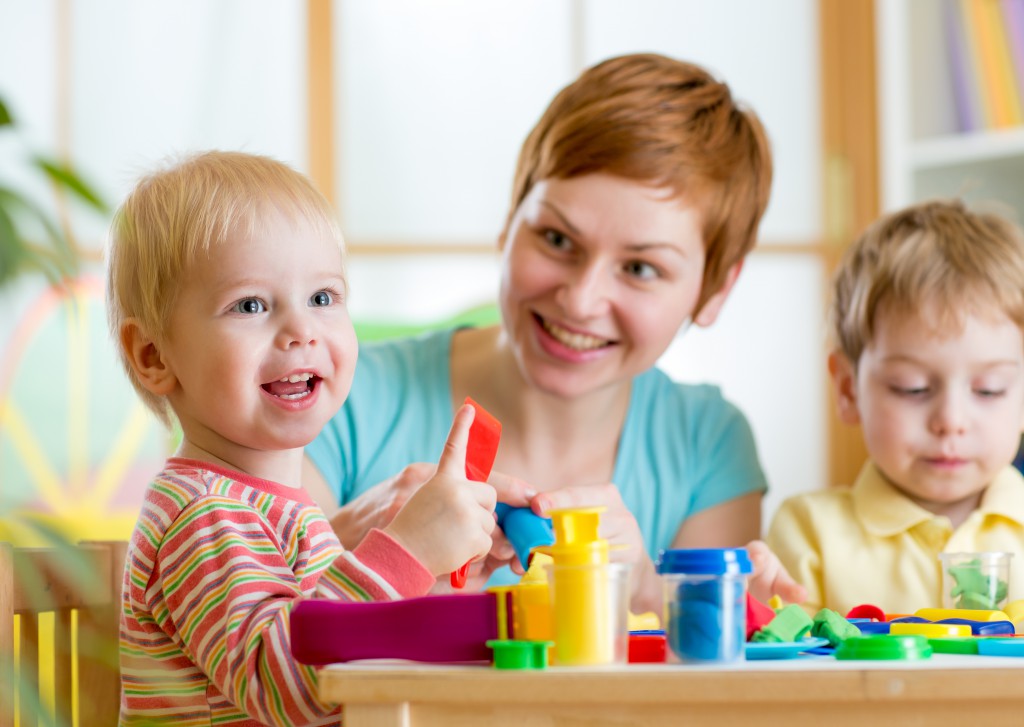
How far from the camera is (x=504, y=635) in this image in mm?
689

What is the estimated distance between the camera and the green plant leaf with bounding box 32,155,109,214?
47cm

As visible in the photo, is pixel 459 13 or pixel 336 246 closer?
pixel 336 246

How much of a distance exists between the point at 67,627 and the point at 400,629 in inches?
21.6

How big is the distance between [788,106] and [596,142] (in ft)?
5.84

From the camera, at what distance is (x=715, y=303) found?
160 centimetres

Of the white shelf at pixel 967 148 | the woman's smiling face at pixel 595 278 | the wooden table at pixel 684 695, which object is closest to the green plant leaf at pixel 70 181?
the wooden table at pixel 684 695

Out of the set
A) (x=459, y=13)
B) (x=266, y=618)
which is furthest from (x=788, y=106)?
(x=266, y=618)

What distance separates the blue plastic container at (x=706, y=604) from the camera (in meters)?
0.67

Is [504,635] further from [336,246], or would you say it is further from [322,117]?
[322,117]

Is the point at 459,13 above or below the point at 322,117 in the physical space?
above

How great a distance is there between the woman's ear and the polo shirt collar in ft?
0.94

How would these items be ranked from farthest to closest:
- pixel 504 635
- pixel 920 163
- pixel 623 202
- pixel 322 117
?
1. pixel 322 117
2. pixel 920 163
3. pixel 623 202
4. pixel 504 635

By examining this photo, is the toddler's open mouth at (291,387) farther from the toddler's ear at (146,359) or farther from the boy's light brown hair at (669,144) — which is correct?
the boy's light brown hair at (669,144)

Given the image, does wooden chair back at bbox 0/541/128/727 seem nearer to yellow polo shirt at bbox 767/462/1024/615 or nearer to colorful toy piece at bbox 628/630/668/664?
colorful toy piece at bbox 628/630/668/664
